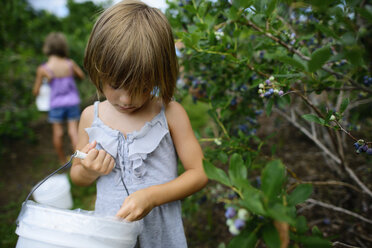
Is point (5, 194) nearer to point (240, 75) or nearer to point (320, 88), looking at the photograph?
point (240, 75)

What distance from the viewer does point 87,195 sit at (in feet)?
7.64

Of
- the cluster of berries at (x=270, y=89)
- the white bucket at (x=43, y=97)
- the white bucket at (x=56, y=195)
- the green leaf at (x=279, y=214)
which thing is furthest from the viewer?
the white bucket at (x=43, y=97)

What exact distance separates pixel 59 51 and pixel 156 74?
268 centimetres

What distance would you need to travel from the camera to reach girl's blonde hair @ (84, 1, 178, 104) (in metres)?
0.80

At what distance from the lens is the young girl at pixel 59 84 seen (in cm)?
298

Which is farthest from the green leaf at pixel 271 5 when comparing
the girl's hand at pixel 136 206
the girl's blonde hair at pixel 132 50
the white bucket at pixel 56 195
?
the white bucket at pixel 56 195

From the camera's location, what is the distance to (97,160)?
84 centimetres

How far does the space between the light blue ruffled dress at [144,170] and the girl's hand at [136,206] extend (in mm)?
156

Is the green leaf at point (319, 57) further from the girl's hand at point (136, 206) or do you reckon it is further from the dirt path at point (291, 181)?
the girl's hand at point (136, 206)

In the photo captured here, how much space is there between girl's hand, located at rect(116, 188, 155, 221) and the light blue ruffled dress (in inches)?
6.1

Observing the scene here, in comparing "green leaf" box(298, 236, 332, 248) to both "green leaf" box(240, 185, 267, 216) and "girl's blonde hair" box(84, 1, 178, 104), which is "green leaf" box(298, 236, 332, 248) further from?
"girl's blonde hair" box(84, 1, 178, 104)

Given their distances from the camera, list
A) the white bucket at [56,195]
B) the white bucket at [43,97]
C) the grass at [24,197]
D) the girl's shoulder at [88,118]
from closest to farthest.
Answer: the girl's shoulder at [88,118] < the grass at [24,197] < the white bucket at [56,195] < the white bucket at [43,97]

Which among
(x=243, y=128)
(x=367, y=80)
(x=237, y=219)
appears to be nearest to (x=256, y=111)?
(x=243, y=128)

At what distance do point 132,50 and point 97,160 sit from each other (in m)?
0.38
